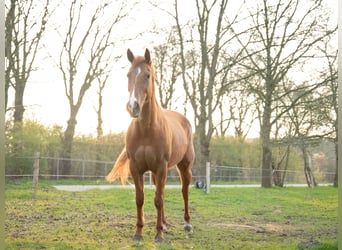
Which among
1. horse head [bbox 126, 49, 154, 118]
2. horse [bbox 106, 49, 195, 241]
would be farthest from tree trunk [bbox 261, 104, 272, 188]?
horse head [bbox 126, 49, 154, 118]

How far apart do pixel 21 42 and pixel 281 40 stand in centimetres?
308

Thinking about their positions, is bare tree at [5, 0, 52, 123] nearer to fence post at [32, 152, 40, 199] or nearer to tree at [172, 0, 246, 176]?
fence post at [32, 152, 40, 199]

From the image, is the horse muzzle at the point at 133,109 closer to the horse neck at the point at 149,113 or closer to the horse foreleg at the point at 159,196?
the horse neck at the point at 149,113

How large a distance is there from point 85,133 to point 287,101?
2.68m

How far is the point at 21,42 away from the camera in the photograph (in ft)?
11.6

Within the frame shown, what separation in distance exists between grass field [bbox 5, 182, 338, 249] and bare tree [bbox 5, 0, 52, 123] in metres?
0.79

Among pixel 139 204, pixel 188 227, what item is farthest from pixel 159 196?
pixel 188 227

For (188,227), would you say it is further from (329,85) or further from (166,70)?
(329,85)

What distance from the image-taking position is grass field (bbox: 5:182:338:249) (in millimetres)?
2666

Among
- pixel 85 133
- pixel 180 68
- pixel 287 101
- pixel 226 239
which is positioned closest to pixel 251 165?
pixel 287 101

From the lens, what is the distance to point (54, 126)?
400 centimetres

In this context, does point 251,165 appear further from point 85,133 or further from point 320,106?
point 85,133

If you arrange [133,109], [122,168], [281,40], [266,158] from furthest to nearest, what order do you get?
[266,158] → [281,40] → [122,168] → [133,109]

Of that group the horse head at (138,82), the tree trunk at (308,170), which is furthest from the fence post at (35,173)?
the tree trunk at (308,170)
